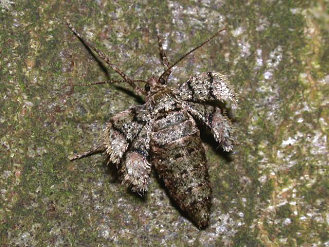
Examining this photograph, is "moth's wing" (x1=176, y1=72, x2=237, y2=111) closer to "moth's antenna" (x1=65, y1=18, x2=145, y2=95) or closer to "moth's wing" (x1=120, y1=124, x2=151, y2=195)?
"moth's antenna" (x1=65, y1=18, x2=145, y2=95)

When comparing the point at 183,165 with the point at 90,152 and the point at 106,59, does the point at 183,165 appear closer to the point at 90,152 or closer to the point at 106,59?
the point at 90,152

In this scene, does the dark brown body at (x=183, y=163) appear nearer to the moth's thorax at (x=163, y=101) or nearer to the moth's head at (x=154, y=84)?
the moth's thorax at (x=163, y=101)

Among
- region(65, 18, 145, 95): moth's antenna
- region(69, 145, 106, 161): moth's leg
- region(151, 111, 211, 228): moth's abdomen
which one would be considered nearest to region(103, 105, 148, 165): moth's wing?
region(69, 145, 106, 161): moth's leg

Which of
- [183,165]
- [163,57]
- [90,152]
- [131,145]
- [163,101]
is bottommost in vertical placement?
[90,152]

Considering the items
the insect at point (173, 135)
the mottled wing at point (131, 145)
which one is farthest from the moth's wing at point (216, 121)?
the mottled wing at point (131, 145)

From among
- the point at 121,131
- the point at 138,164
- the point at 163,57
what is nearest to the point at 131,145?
the point at 121,131

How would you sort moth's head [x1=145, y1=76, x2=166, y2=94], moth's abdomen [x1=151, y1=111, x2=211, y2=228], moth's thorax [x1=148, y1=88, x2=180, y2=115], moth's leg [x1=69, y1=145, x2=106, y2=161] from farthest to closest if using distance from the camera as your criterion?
1. moth's head [x1=145, y1=76, x2=166, y2=94]
2. moth's leg [x1=69, y1=145, x2=106, y2=161]
3. moth's thorax [x1=148, y1=88, x2=180, y2=115]
4. moth's abdomen [x1=151, y1=111, x2=211, y2=228]
